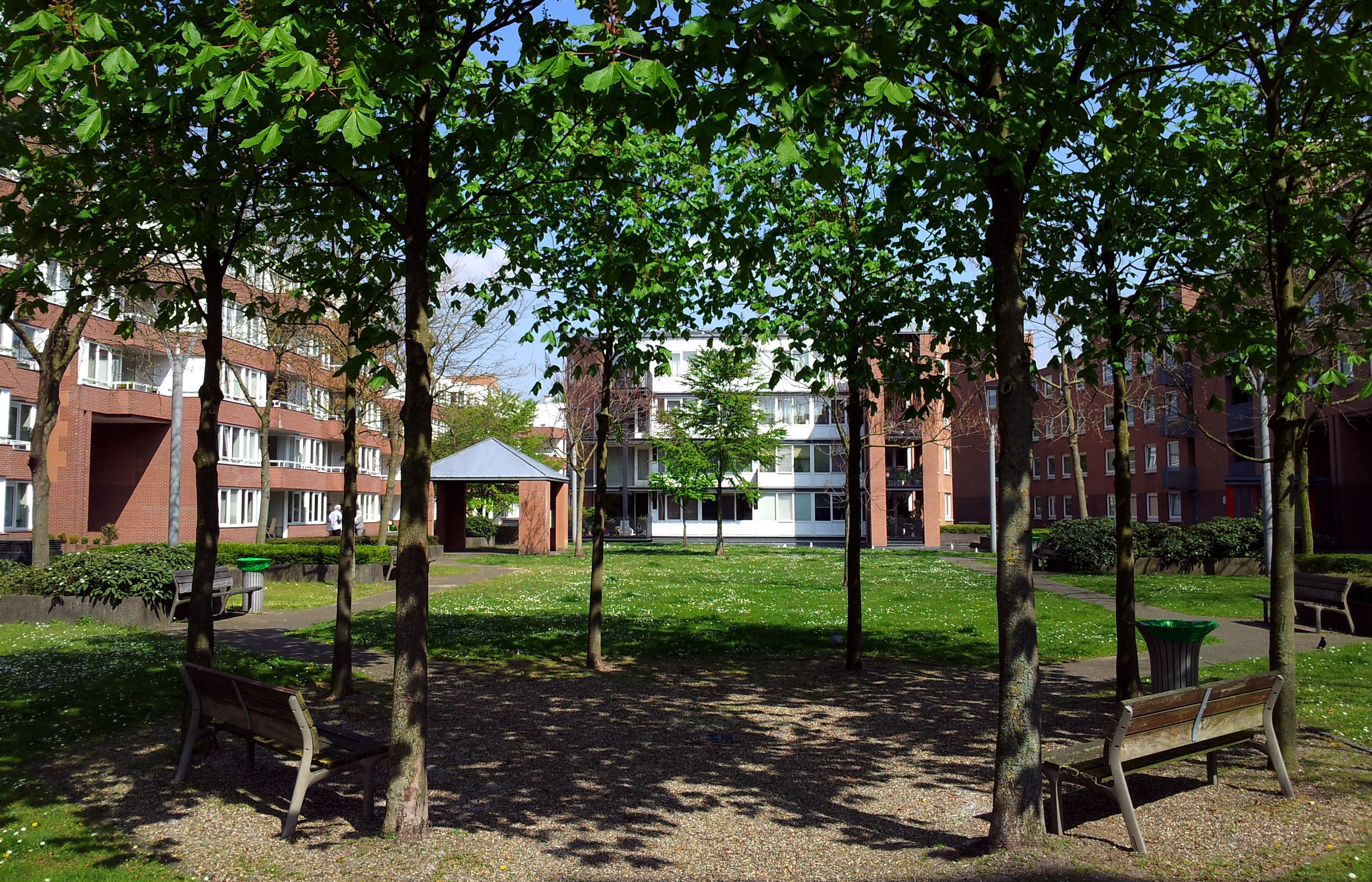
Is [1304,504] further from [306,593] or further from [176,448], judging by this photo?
[176,448]

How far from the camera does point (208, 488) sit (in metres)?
7.48

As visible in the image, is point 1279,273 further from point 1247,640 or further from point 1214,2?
point 1247,640

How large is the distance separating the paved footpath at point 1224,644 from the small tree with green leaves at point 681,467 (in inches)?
881

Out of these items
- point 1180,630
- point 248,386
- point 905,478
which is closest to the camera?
point 1180,630

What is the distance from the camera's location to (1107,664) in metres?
11.7

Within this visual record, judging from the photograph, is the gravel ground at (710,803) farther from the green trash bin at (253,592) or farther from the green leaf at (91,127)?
the green trash bin at (253,592)

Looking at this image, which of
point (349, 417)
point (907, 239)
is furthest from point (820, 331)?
point (349, 417)

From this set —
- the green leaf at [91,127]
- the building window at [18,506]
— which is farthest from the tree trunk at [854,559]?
the building window at [18,506]

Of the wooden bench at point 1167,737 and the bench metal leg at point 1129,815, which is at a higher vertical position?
the wooden bench at point 1167,737

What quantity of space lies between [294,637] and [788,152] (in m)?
12.5

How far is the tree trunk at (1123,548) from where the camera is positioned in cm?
873

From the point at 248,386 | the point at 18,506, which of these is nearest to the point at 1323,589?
the point at 18,506

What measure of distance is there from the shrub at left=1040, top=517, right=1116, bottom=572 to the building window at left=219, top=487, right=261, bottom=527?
115 ft

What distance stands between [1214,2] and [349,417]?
861 cm
